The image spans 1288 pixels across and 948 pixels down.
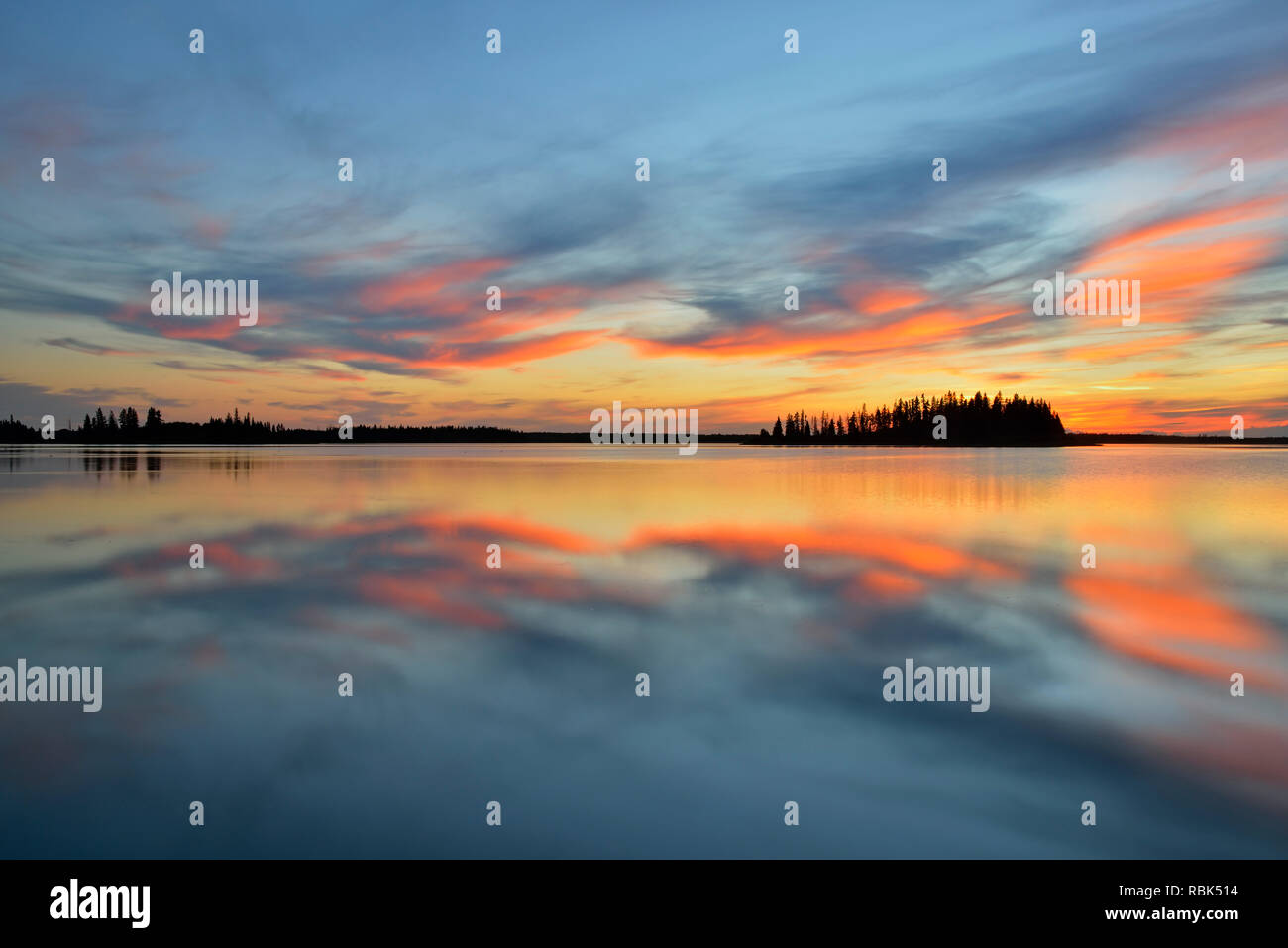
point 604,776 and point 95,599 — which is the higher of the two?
point 95,599

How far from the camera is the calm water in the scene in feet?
19.0

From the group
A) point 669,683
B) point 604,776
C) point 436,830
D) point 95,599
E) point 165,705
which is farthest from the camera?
point 95,599

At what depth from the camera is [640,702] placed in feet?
26.6

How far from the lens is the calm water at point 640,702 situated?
578 cm

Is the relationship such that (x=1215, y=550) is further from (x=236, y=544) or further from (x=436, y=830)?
(x=236, y=544)

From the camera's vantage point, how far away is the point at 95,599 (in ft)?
41.3
